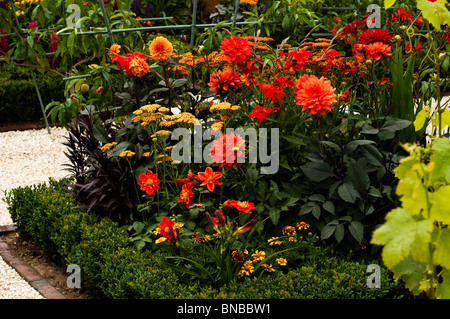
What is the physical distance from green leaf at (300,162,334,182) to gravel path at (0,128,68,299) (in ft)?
7.37

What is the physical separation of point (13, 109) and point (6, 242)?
2978mm

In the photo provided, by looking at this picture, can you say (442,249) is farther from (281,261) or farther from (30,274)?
(30,274)

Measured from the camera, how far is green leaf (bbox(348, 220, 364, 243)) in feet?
8.53

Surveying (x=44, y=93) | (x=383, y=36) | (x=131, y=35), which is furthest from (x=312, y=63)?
(x=44, y=93)

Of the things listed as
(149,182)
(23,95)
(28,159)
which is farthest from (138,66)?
(23,95)

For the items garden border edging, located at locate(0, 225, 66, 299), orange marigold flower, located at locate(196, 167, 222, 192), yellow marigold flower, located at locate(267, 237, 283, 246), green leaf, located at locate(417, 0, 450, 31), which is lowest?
garden border edging, located at locate(0, 225, 66, 299)

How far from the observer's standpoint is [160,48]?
3.10 m

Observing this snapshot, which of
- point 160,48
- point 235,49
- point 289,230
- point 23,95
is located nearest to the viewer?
point 289,230

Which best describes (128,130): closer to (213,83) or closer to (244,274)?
(213,83)

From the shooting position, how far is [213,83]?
121 inches

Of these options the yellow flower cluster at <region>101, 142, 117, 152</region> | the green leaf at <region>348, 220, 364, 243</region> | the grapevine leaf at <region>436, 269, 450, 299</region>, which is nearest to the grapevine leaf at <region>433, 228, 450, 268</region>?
the grapevine leaf at <region>436, 269, 450, 299</region>

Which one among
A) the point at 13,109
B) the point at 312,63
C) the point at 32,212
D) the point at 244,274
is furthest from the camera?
the point at 13,109

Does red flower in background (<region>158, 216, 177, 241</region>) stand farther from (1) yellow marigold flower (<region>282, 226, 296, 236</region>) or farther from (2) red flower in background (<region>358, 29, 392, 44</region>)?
(2) red flower in background (<region>358, 29, 392, 44</region>)

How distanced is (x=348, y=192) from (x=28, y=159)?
347cm
